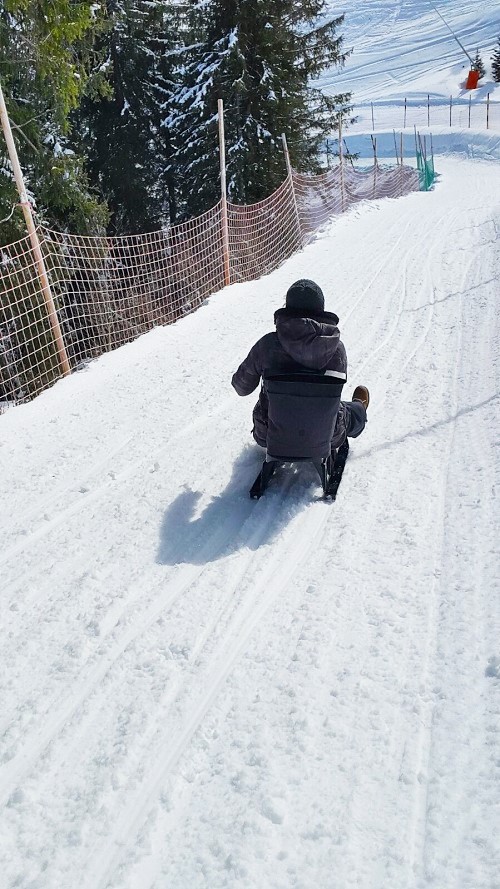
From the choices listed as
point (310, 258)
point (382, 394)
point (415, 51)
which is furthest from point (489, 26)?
point (382, 394)

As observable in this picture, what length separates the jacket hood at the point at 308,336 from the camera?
9.98 feet

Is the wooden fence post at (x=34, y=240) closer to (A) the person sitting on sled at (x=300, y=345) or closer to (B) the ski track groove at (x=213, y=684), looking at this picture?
(A) the person sitting on sled at (x=300, y=345)

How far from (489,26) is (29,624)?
113 metres

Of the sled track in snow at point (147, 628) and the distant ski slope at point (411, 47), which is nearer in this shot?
the sled track in snow at point (147, 628)

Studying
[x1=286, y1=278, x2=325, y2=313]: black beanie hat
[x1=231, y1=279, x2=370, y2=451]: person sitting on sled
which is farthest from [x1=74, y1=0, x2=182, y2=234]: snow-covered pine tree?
[x1=286, y1=278, x2=325, y2=313]: black beanie hat

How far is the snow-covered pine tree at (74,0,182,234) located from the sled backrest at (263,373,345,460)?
15.9 meters

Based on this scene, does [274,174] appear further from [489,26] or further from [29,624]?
[489,26]

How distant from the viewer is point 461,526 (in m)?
2.96

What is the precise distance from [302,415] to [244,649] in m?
1.32

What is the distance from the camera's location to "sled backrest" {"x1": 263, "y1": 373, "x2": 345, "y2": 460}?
3.14m

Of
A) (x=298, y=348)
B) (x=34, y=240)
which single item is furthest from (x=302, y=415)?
(x=34, y=240)

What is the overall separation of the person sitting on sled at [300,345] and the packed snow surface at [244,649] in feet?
2.31

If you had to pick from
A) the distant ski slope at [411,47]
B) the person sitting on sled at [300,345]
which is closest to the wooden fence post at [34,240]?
the person sitting on sled at [300,345]

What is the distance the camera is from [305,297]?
3049 millimetres
